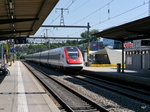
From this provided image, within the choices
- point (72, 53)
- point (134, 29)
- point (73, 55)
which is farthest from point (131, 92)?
point (72, 53)

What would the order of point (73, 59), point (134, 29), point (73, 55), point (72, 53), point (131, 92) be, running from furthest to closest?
point (72, 53)
point (73, 55)
point (73, 59)
point (134, 29)
point (131, 92)

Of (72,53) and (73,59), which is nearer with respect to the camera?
(73,59)

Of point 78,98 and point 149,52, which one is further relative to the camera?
point 149,52

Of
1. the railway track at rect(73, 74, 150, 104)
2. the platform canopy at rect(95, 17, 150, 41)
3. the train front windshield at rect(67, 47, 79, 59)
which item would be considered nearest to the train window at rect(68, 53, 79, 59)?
the train front windshield at rect(67, 47, 79, 59)

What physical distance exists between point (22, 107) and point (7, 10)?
295 inches

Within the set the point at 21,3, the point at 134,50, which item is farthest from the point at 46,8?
the point at 134,50

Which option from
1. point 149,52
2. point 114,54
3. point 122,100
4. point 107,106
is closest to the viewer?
point 107,106

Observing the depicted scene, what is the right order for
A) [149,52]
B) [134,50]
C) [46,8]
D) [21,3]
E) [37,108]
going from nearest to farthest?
1. [37,108]
2. [21,3]
3. [46,8]
4. [149,52]
5. [134,50]

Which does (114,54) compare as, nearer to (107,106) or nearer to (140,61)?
(140,61)

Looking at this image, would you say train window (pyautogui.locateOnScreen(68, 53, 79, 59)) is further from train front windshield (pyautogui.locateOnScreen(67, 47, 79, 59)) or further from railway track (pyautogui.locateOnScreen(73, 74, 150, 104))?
railway track (pyautogui.locateOnScreen(73, 74, 150, 104))

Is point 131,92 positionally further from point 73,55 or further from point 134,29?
point 73,55

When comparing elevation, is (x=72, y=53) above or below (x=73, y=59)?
above

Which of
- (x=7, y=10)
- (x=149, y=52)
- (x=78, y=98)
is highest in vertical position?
(x=7, y=10)

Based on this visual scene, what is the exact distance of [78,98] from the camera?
1461 centimetres
